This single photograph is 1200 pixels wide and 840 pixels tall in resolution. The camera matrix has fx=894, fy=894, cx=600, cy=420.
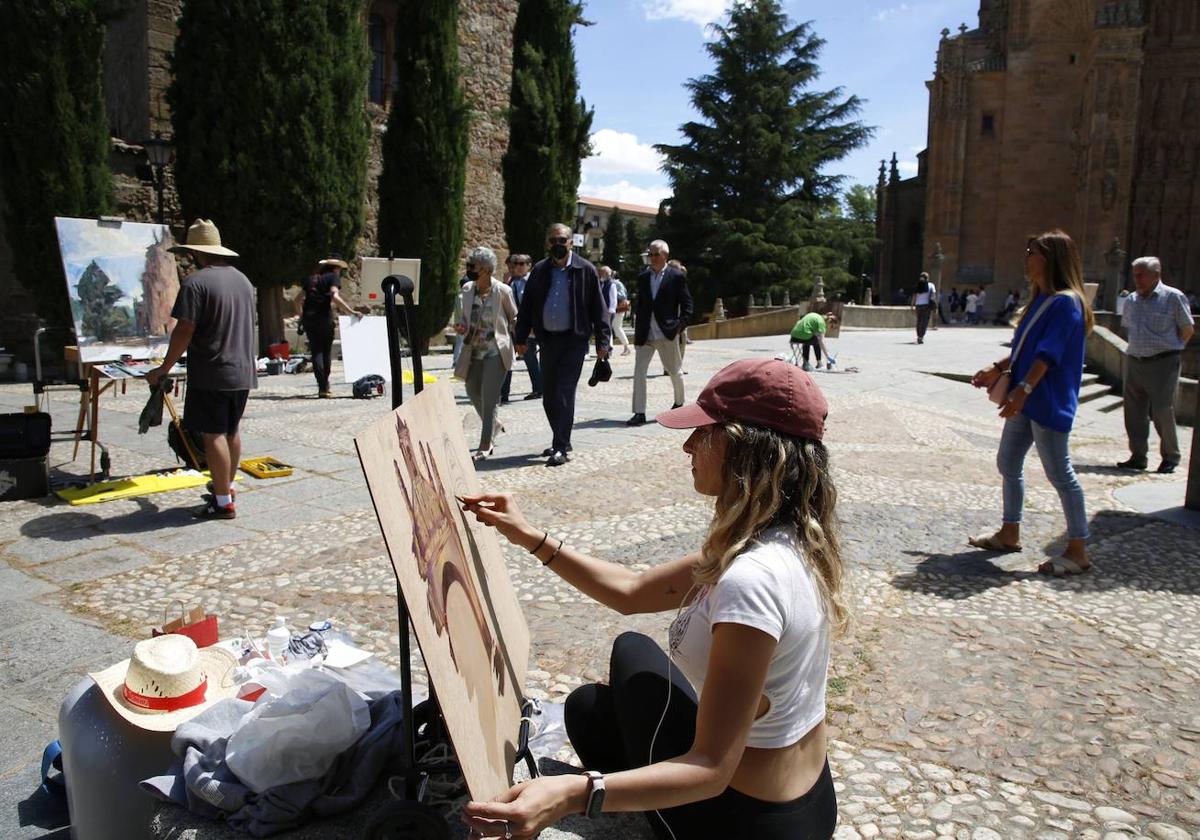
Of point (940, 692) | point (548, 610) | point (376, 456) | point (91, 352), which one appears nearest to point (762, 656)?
point (376, 456)

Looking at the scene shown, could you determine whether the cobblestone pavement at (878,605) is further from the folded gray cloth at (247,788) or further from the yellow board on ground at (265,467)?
the folded gray cloth at (247,788)

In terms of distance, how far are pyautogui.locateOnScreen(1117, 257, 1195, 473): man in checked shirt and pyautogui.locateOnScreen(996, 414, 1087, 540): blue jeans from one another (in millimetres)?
3370

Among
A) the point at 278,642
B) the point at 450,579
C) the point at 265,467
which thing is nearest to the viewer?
the point at 450,579

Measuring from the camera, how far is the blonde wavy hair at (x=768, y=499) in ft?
6.07

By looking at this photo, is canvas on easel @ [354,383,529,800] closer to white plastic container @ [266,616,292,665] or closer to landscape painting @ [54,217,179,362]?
white plastic container @ [266,616,292,665]

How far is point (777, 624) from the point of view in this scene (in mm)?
1675

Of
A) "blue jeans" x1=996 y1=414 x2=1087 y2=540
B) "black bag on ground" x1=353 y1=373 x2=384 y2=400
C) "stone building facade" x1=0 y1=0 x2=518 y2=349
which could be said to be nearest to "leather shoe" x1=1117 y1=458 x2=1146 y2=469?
"blue jeans" x1=996 y1=414 x2=1087 y2=540

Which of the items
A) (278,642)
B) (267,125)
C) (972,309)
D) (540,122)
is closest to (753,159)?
(972,309)

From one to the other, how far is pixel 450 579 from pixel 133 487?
576cm

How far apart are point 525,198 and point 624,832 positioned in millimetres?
21296

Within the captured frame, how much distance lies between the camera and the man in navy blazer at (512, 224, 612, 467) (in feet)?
25.1

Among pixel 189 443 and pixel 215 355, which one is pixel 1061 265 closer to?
pixel 215 355

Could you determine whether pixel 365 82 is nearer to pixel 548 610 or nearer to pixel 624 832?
pixel 548 610

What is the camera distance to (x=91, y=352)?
6930 mm
